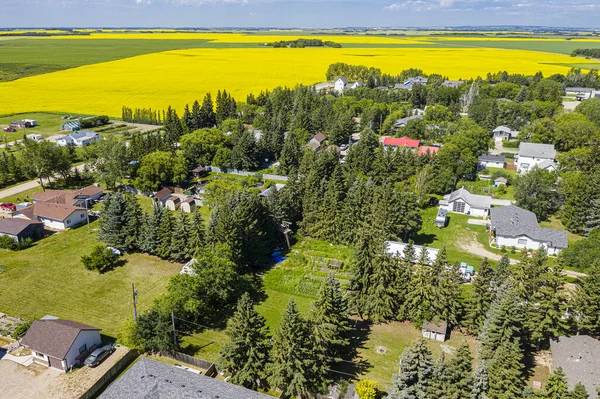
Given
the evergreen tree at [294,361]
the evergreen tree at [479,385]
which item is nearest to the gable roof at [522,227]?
the evergreen tree at [479,385]

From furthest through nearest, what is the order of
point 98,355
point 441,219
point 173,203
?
1. point 173,203
2. point 441,219
3. point 98,355

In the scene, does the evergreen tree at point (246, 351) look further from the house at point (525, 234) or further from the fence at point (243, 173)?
the fence at point (243, 173)

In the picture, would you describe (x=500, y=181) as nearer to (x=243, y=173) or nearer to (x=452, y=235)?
(x=452, y=235)

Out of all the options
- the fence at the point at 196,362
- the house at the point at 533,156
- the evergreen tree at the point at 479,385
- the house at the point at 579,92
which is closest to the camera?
the evergreen tree at the point at 479,385

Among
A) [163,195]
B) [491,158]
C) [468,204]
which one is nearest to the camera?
[468,204]

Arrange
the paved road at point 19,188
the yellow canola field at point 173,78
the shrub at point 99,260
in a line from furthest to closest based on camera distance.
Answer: the yellow canola field at point 173,78, the paved road at point 19,188, the shrub at point 99,260

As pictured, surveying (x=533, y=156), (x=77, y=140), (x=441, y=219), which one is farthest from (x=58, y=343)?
(x=533, y=156)

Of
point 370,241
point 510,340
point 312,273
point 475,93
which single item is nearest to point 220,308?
point 312,273

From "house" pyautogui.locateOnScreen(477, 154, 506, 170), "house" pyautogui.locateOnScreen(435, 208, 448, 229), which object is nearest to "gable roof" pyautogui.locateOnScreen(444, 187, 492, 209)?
"house" pyautogui.locateOnScreen(435, 208, 448, 229)
